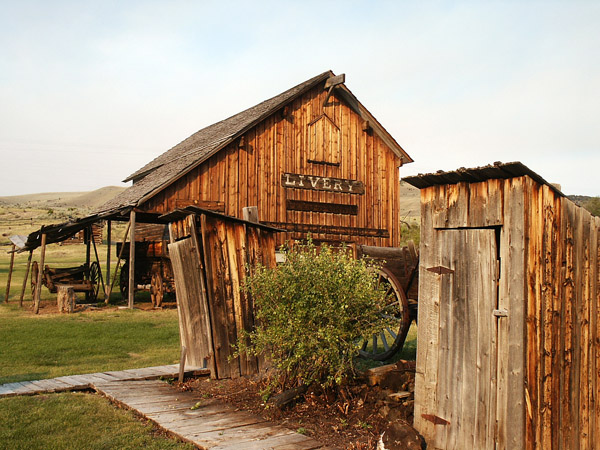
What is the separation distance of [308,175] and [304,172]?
17 cm

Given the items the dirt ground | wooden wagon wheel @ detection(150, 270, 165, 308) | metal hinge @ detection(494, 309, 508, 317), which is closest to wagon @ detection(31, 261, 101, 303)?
wooden wagon wheel @ detection(150, 270, 165, 308)

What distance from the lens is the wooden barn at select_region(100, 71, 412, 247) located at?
18.1 metres

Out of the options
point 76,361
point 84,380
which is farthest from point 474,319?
point 76,361

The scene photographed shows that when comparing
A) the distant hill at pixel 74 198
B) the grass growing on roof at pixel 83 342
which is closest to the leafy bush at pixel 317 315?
the grass growing on roof at pixel 83 342

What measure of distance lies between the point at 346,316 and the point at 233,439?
1.88m

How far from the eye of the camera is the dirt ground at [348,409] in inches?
230

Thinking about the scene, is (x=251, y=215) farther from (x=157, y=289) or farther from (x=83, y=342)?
(x=157, y=289)

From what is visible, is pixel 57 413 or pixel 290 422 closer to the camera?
pixel 290 422

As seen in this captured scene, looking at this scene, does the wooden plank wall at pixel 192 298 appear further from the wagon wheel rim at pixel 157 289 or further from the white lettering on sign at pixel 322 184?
the wagon wheel rim at pixel 157 289

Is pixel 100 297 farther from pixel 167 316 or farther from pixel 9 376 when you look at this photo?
pixel 9 376

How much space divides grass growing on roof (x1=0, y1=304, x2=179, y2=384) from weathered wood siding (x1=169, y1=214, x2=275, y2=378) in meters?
2.52

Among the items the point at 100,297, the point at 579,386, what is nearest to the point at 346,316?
the point at 579,386

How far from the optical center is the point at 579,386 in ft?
17.6

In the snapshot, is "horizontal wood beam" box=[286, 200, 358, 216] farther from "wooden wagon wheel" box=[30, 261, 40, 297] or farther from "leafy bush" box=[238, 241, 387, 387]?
"leafy bush" box=[238, 241, 387, 387]
